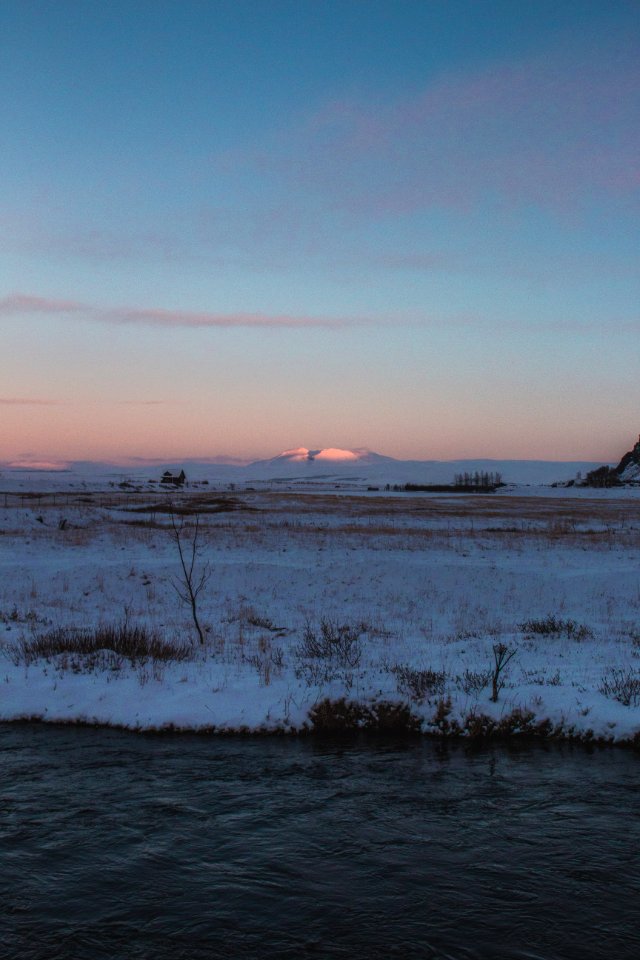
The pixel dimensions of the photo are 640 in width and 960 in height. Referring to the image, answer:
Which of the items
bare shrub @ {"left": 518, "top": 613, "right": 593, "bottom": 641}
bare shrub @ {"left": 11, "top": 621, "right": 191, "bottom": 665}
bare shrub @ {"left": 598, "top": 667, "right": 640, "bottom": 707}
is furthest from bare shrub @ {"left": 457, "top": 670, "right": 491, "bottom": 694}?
bare shrub @ {"left": 11, "top": 621, "right": 191, "bottom": 665}

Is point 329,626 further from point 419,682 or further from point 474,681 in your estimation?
point 474,681

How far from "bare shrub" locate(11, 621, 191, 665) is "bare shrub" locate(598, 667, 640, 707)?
8597 millimetres

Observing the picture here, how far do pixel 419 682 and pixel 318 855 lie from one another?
6301 millimetres

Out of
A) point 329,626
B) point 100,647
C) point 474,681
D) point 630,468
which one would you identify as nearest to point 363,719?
point 474,681

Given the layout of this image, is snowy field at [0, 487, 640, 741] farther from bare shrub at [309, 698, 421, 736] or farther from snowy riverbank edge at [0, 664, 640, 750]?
bare shrub at [309, 698, 421, 736]

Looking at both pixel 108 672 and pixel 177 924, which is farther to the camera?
pixel 108 672

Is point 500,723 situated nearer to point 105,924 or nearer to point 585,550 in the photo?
point 105,924

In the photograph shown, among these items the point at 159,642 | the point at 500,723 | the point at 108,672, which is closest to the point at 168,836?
the point at 500,723

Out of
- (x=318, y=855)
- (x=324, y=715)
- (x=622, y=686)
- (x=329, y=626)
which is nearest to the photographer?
(x=318, y=855)

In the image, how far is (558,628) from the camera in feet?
62.3

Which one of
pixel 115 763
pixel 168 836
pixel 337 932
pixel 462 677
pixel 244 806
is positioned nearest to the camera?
pixel 337 932

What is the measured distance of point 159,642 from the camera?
16719mm

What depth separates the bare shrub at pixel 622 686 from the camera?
12031mm

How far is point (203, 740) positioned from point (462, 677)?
527 cm
